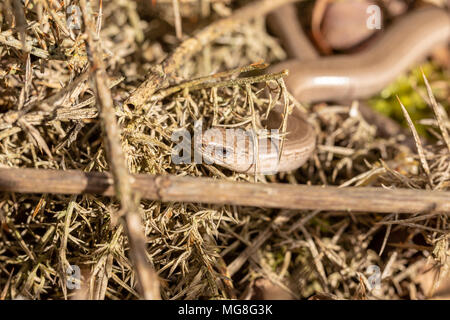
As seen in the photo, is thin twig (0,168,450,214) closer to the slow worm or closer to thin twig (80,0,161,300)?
thin twig (80,0,161,300)

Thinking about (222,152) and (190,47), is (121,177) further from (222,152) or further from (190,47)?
(190,47)

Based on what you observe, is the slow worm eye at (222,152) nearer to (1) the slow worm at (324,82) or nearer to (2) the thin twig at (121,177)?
(1) the slow worm at (324,82)

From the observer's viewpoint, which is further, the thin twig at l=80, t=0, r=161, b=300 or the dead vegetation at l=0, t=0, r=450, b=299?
the dead vegetation at l=0, t=0, r=450, b=299

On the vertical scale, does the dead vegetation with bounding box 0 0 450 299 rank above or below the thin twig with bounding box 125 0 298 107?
below

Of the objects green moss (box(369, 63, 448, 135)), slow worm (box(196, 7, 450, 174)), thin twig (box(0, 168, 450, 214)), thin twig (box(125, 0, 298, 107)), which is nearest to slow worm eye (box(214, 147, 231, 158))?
slow worm (box(196, 7, 450, 174))

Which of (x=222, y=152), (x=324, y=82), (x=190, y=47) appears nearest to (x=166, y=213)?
(x=222, y=152)
